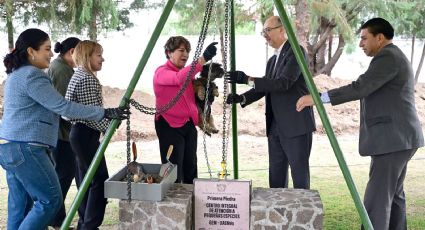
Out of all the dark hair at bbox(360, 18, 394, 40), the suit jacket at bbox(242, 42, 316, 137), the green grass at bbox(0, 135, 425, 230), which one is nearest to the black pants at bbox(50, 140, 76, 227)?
the green grass at bbox(0, 135, 425, 230)

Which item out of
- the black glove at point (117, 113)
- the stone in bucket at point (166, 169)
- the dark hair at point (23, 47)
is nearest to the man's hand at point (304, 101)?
the stone in bucket at point (166, 169)

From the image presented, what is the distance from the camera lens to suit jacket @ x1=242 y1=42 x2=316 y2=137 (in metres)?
3.33

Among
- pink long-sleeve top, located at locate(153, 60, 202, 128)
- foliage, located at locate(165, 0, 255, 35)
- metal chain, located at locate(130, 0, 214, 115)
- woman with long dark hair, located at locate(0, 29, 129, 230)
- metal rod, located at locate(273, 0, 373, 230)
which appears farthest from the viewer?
foliage, located at locate(165, 0, 255, 35)

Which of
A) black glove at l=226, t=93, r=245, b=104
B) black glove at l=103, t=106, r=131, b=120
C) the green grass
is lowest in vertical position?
the green grass

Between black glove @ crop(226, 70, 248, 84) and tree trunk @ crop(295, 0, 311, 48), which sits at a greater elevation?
tree trunk @ crop(295, 0, 311, 48)

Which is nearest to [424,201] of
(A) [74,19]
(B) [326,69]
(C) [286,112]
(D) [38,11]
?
(C) [286,112]

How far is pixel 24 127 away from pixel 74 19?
20.4 feet

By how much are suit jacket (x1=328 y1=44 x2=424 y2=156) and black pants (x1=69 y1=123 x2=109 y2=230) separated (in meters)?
1.61

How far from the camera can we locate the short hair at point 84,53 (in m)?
3.27

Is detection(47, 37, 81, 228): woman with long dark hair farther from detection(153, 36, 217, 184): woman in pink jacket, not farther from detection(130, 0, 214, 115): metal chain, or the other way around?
detection(130, 0, 214, 115): metal chain

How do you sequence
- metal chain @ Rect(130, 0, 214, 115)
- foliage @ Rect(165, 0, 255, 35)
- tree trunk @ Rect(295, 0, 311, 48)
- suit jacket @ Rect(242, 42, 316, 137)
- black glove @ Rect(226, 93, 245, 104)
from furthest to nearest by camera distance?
foliage @ Rect(165, 0, 255, 35), tree trunk @ Rect(295, 0, 311, 48), black glove @ Rect(226, 93, 245, 104), suit jacket @ Rect(242, 42, 316, 137), metal chain @ Rect(130, 0, 214, 115)

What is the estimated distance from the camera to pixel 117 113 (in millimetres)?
2729

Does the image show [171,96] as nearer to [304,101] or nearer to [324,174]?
[304,101]

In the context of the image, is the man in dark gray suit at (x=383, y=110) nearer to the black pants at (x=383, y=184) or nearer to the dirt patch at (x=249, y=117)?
the black pants at (x=383, y=184)
